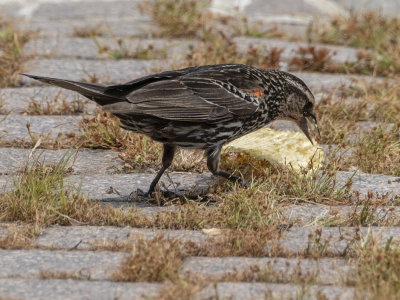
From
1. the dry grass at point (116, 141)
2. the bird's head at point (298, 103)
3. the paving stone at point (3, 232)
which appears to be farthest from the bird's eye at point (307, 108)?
the paving stone at point (3, 232)

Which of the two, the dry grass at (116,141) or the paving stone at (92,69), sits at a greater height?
the paving stone at (92,69)

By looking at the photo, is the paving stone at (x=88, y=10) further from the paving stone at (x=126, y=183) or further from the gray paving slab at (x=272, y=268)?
the gray paving slab at (x=272, y=268)

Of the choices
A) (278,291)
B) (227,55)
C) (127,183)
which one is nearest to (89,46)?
(227,55)

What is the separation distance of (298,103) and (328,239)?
2.31m

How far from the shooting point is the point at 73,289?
3.77 meters

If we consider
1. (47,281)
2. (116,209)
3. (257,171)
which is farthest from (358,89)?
(47,281)

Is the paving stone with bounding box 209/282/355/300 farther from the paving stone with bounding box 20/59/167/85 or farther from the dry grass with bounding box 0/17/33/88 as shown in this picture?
the dry grass with bounding box 0/17/33/88

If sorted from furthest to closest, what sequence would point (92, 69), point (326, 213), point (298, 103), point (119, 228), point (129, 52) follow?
point (129, 52) < point (92, 69) < point (298, 103) < point (326, 213) < point (119, 228)

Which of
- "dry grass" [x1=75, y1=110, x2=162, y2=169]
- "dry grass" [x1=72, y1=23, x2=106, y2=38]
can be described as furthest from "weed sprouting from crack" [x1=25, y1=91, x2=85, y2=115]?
"dry grass" [x1=72, y1=23, x2=106, y2=38]

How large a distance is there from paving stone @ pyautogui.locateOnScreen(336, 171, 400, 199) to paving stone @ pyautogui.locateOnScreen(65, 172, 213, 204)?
1065mm

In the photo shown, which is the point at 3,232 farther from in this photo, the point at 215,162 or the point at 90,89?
the point at 215,162

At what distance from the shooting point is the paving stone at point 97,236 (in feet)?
14.6

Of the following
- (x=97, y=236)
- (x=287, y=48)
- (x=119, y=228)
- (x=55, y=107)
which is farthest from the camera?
(x=287, y=48)

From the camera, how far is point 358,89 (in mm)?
8125
